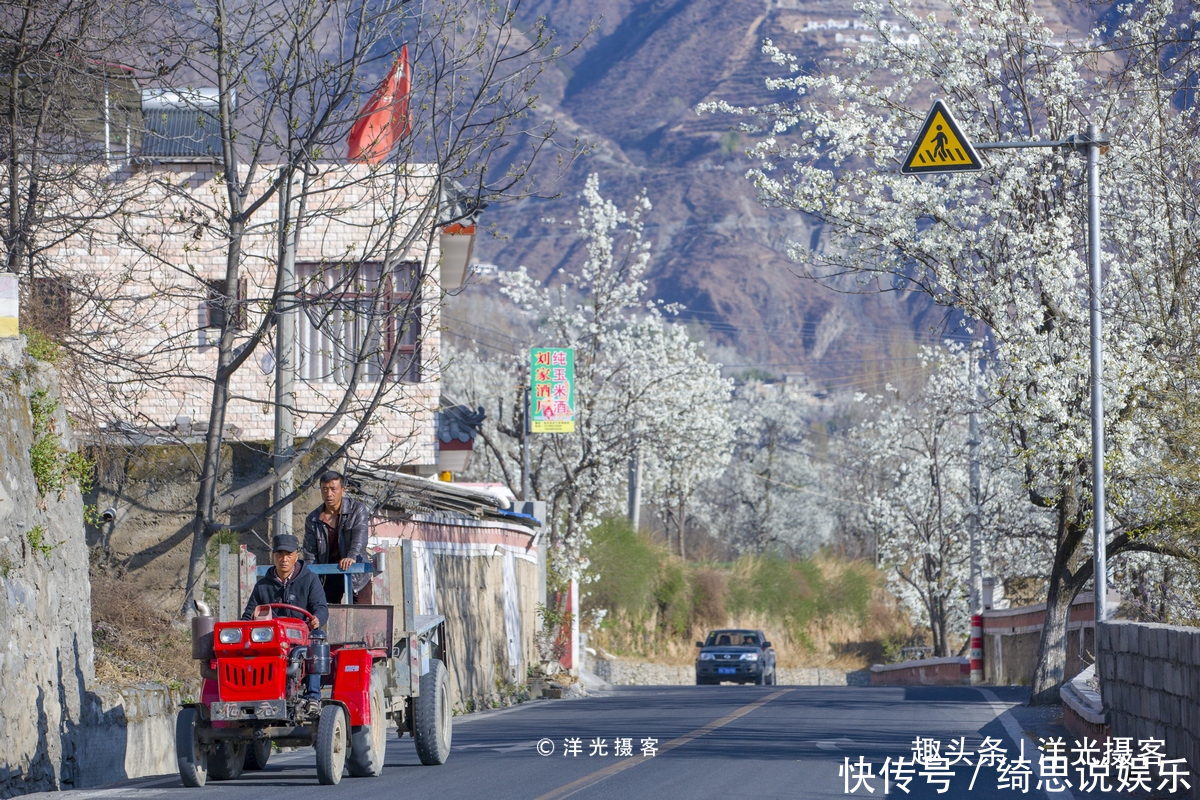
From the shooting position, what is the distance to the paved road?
10570 millimetres

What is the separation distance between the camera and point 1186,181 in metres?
15.6

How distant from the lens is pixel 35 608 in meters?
11.9

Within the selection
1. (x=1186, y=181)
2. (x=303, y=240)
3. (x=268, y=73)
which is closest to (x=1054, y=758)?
(x=1186, y=181)

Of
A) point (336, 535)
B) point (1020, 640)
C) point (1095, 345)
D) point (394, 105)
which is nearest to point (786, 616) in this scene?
point (1020, 640)

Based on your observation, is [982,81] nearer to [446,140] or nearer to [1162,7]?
[1162,7]

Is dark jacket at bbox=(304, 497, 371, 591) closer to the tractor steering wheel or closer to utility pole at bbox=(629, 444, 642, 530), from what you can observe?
the tractor steering wheel

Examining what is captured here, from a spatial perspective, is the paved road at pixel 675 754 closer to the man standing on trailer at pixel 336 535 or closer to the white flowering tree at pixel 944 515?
the man standing on trailer at pixel 336 535

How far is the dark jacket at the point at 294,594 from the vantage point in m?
11.1

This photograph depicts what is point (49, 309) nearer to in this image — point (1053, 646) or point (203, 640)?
point (203, 640)

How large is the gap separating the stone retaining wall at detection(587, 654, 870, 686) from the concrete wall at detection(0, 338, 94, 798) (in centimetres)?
3290

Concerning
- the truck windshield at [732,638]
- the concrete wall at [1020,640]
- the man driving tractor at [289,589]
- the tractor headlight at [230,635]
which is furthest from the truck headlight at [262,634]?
the truck windshield at [732,638]

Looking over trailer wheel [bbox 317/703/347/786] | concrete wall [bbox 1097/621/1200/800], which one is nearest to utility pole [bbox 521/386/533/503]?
concrete wall [bbox 1097/621/1200/800]

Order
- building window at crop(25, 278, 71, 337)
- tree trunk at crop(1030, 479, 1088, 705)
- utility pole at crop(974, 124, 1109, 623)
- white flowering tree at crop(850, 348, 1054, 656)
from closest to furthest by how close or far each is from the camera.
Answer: building window at crop(25, 278, 71, 337)
utility pole at crop(974, 124, 1109, 623)
tree trunk at crop(1030, 479, 1088, 705)
white flowering tree at crop(850, 348, 1054, 656)

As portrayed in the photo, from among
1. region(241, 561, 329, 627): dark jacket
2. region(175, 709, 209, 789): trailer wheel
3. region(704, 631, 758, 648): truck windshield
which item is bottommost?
region(704, 631, 758, 648): truck windshield
